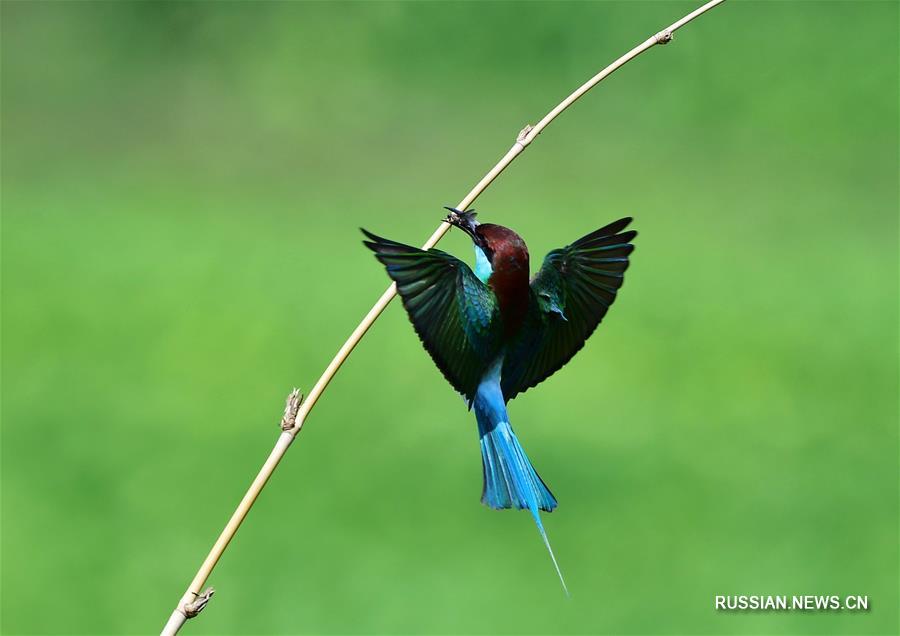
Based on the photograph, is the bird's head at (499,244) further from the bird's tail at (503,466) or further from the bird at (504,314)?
the bird's tail at (503,466)

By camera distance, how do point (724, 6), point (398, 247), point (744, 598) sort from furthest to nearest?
point (724, 6) < point (744, 598) < point (398, 247)

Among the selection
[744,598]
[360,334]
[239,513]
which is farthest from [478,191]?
[744,598]

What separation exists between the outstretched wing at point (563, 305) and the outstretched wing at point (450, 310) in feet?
0.14

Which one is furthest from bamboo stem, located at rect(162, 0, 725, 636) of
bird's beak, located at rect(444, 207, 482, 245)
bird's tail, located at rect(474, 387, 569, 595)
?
bird's tail, located at rect(474, 387, 569, 595)

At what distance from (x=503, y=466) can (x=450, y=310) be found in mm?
182

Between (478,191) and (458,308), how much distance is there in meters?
0.11

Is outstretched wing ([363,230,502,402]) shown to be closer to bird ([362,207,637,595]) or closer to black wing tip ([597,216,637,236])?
bird ([362,207,637,595])

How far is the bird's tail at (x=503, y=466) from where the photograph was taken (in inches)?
35.3

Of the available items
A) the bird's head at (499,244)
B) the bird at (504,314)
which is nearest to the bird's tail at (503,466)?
the bird at (504,314)

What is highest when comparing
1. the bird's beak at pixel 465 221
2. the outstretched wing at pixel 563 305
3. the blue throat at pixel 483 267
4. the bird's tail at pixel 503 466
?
the bird's beak at pixel 465 221

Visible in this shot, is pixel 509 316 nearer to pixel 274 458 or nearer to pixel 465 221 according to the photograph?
pixel 465 221

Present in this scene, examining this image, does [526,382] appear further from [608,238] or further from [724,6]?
[724,6]

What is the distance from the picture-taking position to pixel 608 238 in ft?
2.86

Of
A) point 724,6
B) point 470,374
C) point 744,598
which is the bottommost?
point 744,598
